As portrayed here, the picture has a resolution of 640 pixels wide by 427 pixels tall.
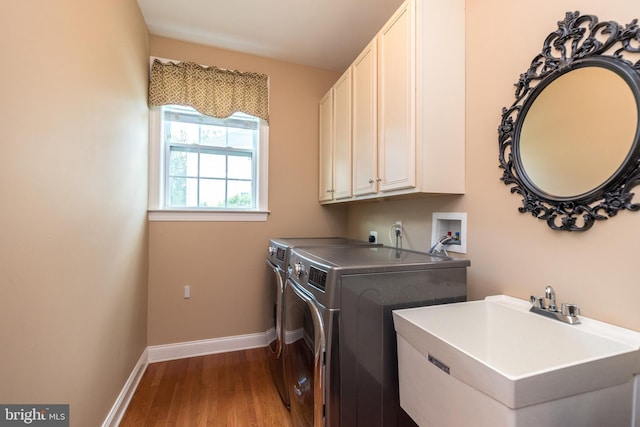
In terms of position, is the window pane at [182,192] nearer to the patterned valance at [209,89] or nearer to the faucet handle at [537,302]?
the patterned valance at [209,89]

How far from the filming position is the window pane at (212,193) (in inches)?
99.9

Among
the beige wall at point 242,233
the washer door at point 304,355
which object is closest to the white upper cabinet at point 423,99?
the washer door at point 304,355

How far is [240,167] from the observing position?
2660 mm

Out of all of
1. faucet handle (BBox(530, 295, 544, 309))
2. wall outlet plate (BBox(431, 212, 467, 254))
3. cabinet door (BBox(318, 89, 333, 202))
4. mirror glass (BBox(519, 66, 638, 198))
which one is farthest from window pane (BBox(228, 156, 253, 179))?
faucet handle (BBox(530, 295, 544, 309))

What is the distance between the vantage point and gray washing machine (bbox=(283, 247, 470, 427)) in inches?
43.3

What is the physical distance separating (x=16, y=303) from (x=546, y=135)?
2.00 m

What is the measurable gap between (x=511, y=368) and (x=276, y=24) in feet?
8.36

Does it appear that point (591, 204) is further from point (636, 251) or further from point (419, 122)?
point (419, 122)

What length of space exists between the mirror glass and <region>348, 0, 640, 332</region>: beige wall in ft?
0.49

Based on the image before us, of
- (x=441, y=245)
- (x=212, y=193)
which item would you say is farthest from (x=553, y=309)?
(x=212, y=193)

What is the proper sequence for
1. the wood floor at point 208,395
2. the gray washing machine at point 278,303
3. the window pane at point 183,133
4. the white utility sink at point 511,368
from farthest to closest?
the window pane at point 183,133 → the gray washing machine at point 278,303 → the wood floor at point 208,395 → the white utility sink at point 511,368

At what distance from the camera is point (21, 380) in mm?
870

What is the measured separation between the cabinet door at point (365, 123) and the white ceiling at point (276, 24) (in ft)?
1.36

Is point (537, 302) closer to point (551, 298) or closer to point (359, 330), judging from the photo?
point (551, 298)
